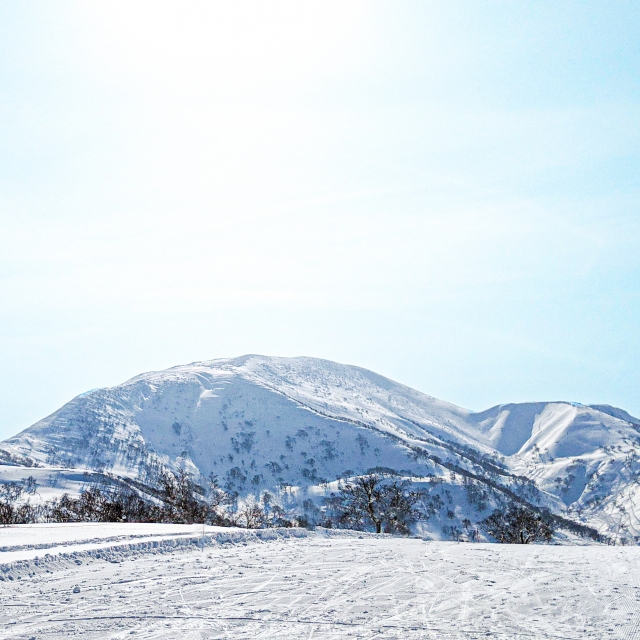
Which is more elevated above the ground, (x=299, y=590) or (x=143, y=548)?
(x=299, y=590)

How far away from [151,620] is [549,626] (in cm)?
753

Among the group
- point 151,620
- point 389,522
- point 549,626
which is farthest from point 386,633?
point 389,522

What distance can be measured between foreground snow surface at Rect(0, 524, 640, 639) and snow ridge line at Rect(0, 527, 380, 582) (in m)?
0.05

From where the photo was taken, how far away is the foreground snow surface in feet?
32.4

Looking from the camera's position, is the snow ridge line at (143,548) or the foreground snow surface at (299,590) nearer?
the foreground snow surface at (299,590)

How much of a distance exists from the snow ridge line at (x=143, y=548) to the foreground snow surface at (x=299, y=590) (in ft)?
0.17

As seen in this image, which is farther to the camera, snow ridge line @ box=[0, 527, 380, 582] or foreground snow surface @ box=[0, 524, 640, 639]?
snow ridge line @ box=[0, 527, 380, 582]

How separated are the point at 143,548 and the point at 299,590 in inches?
308

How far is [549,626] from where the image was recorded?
10055 mm

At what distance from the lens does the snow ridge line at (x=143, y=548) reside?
14.2 m

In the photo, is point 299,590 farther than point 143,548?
No

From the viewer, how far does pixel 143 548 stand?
18172 millimetres

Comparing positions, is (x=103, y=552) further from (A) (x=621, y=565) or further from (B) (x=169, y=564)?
(A) (x=621, y=565)

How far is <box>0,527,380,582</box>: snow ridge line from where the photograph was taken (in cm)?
1424
